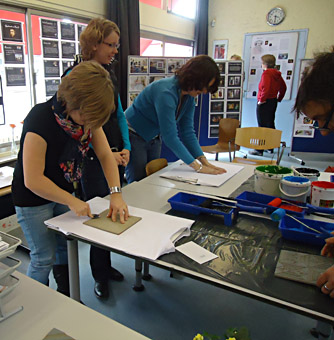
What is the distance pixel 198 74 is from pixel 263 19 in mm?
4589

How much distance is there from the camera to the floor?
163cm

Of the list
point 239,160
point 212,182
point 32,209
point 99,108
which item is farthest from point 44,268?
point 239,160

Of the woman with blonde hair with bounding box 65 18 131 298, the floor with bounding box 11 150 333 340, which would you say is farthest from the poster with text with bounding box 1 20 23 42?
the floor with bounding box 11 150 333 340

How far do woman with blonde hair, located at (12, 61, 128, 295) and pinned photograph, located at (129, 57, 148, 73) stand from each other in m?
2.75

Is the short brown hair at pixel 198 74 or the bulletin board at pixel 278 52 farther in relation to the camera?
the bulletin board at pixel 278 52

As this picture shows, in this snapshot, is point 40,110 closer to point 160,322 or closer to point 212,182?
point 212,182

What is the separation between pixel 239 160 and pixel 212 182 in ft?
4.31

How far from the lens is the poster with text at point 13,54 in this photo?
287cm

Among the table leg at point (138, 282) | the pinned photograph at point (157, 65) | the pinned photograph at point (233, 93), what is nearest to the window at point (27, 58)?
the pinned photograph at point (157, 65)

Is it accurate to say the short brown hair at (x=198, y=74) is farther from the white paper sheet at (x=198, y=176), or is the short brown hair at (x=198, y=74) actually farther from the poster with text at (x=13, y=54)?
the poster with text at (x=13, y=54)

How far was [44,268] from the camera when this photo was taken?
4.22 feet

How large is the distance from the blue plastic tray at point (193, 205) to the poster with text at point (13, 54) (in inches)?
92.6

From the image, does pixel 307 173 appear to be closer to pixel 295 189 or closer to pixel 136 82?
pixel 295 189

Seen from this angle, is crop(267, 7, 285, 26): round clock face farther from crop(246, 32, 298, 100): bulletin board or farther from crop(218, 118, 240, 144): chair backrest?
crop(218, 118, 240, 144): chair backrest
